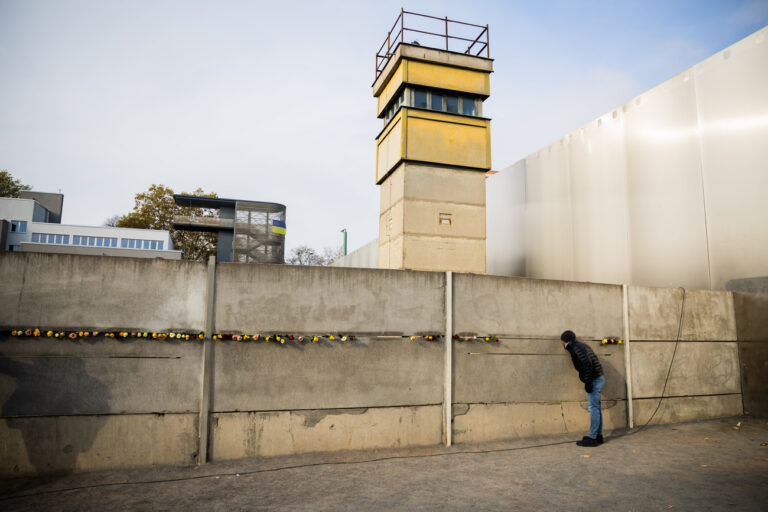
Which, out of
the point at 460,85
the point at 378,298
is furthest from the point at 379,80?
the point at 378,298

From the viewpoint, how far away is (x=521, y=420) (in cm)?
756

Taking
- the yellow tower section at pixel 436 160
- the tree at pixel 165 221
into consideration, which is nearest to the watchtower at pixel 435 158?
the yellow tower section at pixel 436 160

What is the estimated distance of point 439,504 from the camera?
16.1ft

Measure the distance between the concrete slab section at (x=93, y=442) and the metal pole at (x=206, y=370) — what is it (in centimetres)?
10

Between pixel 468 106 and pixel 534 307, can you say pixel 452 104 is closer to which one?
pixel 468 106

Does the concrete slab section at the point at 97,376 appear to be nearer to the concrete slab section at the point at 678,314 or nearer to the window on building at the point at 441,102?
the concrete slab section at the point at 678,314

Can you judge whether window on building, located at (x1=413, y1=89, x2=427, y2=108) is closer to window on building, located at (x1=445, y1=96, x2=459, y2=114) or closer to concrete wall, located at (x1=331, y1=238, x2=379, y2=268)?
window on building, located at (x1=445, y1=96, x2=459, y2=114)

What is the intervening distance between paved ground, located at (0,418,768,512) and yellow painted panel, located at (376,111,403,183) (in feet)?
29.5

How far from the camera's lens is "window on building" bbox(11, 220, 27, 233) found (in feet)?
136

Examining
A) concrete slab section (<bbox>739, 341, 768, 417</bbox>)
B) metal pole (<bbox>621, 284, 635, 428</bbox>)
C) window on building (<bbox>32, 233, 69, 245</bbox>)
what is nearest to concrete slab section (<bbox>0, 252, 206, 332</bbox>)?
metal pole (<bbox>621, 284, 635, 428</bbox>)

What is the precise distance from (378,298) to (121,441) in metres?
3.68

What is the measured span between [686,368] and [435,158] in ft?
26.1

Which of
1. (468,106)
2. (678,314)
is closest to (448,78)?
(468,106)

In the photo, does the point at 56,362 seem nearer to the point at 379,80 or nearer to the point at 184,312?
the point at 184,312
